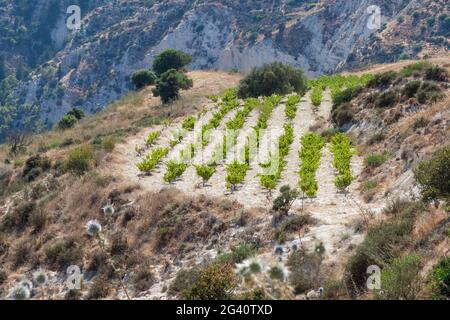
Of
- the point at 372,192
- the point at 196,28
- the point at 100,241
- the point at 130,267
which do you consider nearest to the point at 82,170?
the point at 130,267

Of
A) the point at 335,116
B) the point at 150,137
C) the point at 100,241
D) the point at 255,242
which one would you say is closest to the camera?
the point at 100,241

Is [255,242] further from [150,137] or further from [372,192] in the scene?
[150,137]

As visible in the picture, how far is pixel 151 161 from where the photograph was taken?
2048 centimetres

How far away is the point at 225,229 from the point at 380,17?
8883 cm

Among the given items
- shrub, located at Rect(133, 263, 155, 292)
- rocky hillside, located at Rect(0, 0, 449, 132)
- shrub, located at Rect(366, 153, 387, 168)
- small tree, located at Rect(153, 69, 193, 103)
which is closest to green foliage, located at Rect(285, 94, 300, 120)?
small tree, located at Rect(153, 69, 193, 103)

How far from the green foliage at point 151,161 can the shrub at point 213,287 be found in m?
12.0

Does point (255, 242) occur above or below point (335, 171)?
above

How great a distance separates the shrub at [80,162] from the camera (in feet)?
67.9

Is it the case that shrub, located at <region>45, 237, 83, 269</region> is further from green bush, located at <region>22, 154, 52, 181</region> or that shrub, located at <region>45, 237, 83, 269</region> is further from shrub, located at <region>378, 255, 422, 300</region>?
shrub, located at <region>378, 255, 422, 300</region>

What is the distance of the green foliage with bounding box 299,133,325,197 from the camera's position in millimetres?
15023

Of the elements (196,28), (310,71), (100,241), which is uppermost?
(100,241)

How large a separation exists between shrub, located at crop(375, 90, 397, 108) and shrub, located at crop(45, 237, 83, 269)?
15.9m

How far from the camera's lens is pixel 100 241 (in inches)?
220

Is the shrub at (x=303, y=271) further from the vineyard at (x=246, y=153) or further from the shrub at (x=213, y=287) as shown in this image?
the vineyard at (x=246, y=153)
